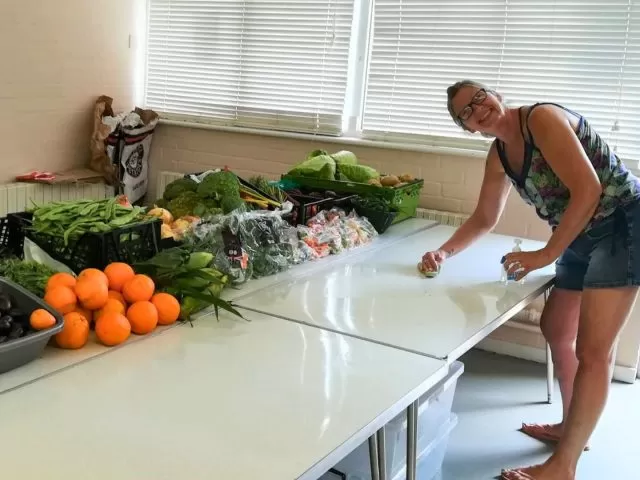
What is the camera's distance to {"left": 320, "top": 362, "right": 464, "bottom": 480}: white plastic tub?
2029 mm

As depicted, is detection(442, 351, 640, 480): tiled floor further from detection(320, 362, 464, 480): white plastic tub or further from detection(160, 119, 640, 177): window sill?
detection(160, 119, 640, 177): window sill

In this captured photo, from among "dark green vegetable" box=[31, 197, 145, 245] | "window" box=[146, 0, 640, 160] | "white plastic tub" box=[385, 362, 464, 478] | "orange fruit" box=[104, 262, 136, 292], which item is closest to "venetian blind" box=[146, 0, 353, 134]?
"window" box=[146, 0, 640, 160]

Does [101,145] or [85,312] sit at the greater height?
[101,145]

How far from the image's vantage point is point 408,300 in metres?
2.21

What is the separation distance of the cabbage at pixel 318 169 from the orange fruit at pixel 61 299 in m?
1.66

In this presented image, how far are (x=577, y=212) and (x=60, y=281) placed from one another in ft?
4.95

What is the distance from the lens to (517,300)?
229 centimetres

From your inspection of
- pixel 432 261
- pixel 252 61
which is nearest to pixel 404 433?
pixel 432 261

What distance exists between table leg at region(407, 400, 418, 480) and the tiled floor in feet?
2.52

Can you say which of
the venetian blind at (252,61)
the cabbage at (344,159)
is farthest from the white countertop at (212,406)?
the venetian blind at (252,61)

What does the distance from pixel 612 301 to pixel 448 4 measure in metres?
1.86

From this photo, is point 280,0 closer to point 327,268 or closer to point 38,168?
point 38,168

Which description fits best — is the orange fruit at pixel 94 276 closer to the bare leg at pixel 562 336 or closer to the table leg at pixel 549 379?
the bare leg at pixel 562 336

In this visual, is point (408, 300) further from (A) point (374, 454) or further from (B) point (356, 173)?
(B) point (356, 173)
